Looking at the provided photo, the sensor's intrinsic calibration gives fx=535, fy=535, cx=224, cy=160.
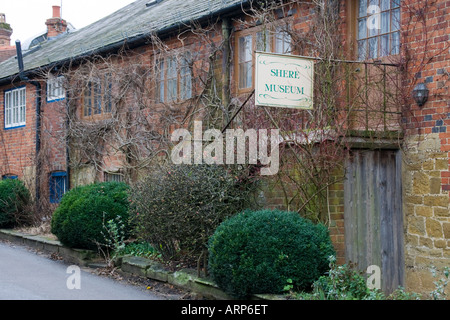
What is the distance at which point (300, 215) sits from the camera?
22.5 ft

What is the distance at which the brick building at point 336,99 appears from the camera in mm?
6914

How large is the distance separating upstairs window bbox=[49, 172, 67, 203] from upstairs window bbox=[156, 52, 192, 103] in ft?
15.6

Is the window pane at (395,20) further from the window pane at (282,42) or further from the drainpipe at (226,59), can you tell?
the drainpipe at (226,59)

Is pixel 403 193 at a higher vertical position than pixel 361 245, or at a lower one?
higher

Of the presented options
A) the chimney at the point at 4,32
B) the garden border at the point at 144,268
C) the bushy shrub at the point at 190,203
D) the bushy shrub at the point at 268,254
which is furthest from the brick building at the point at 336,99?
the chimney at the point at 4,32

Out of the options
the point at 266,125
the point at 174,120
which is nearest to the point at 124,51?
the point at 174,120

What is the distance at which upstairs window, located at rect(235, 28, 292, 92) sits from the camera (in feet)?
30.8

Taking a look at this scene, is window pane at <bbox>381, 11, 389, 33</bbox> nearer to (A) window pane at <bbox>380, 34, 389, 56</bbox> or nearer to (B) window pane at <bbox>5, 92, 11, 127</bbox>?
(A) window pane at <bbox>380, 34, 389, 56</bbox>

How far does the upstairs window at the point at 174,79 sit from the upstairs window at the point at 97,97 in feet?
5.12

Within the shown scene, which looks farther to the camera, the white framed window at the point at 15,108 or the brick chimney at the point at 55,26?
the brick chimney at the point at 55,26

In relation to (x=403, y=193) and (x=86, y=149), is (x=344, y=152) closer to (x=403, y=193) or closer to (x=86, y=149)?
(x=403, y=193)

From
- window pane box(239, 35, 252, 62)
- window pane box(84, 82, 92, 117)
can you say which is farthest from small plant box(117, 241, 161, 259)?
window pane box(84, 82, 92, 117)

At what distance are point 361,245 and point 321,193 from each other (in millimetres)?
910
